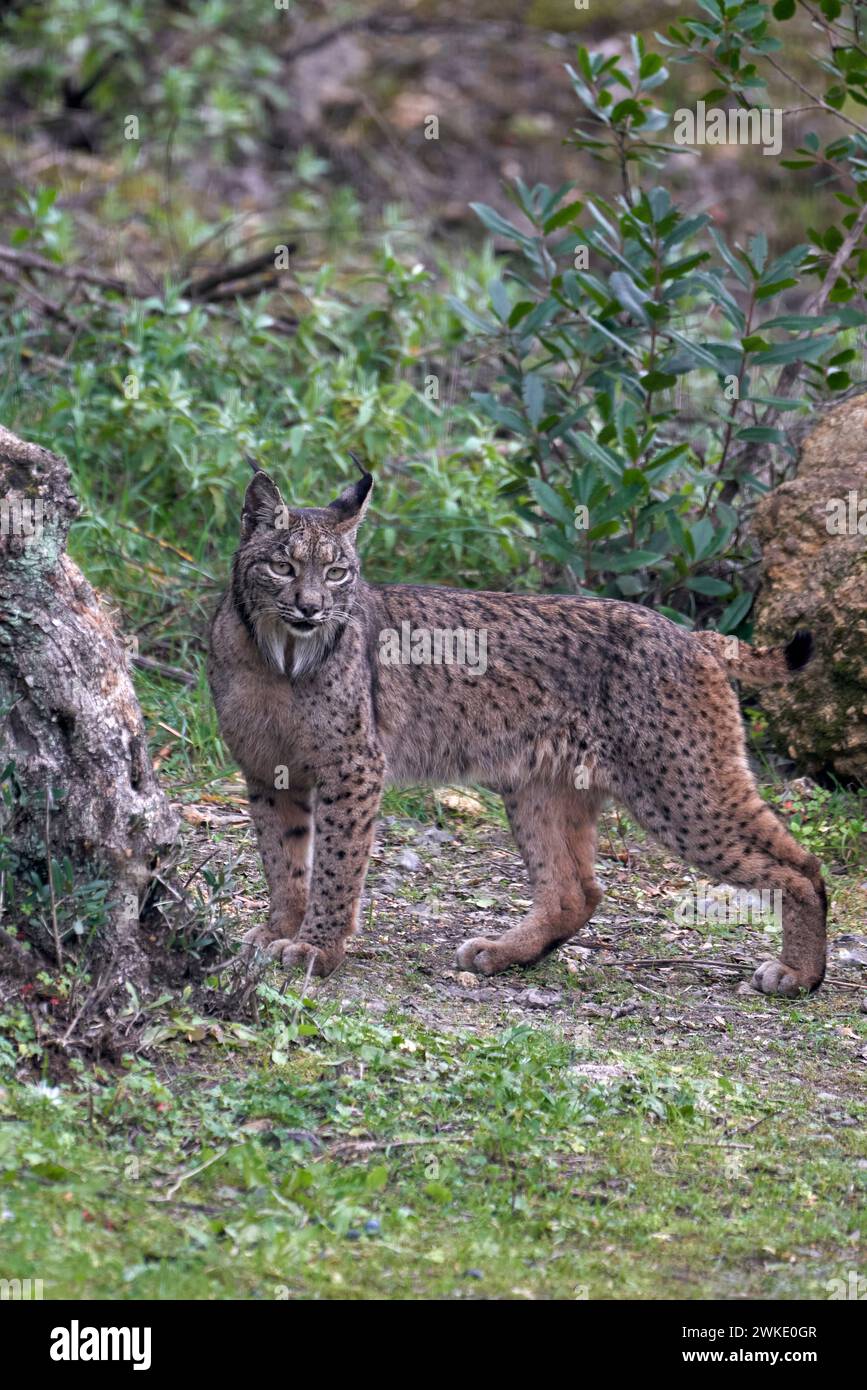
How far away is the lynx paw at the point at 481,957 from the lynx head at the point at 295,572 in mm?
1156

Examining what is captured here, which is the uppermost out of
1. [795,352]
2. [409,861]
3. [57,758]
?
[795,352]

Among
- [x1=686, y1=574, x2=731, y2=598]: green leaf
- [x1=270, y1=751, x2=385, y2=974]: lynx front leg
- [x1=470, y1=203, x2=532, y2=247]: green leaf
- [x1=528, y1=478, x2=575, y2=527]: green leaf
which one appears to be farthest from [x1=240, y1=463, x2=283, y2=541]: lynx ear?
[x1=686, y1=574, x2=731, y2=598]: green leaf

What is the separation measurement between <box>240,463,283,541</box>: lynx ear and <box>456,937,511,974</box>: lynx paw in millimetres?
1656

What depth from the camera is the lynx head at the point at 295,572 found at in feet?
18.9

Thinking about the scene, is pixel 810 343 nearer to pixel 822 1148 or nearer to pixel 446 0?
pixel 822 1148

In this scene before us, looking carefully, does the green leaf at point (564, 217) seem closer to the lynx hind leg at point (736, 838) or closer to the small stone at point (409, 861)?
the lynx hind leg at point (736, 838)

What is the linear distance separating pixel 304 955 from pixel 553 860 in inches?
44.1

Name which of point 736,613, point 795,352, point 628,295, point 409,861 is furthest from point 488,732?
point 795,352

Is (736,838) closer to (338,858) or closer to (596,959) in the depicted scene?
(596,959)

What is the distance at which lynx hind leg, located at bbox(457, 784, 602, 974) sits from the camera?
617 centimetres

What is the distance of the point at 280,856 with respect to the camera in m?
6.02

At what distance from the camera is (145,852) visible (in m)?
4.56

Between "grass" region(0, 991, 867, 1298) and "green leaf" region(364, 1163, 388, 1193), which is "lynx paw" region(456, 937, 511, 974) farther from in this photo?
"green leaf" region(364, 1163, 388, 1193)

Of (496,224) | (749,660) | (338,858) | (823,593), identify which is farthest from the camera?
(496,224)
